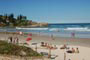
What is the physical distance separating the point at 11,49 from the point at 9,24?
11180 centimetres

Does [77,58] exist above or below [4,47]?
below

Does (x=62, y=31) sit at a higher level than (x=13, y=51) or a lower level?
lower

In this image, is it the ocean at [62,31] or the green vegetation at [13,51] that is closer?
the green vegetation at [13,51]

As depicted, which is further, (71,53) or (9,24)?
(9,24)

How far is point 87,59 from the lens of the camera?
17.5 meters

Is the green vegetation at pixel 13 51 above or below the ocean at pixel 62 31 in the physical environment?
above

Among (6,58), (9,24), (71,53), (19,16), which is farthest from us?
(19,16)

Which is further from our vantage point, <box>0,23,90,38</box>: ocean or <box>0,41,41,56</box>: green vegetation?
<box>0,23,90,38</box>: ocean

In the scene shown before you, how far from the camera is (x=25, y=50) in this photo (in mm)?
12875

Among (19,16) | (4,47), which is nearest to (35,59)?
(4,47)

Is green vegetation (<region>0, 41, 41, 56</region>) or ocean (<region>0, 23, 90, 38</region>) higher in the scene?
green vegetation (<region>0, 41, 41, 56</region>)

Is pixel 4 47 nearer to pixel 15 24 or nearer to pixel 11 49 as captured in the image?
pixel 11 49

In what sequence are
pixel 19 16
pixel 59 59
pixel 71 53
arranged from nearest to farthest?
1. pixel 59 59
2. pixel 71 53
3. pixel 19 16

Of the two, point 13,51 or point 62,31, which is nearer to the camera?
point 13,51
